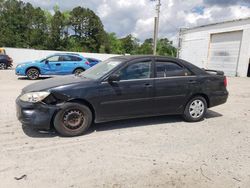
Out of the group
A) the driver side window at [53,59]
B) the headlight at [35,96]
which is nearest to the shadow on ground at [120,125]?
the headlight at [35,96]

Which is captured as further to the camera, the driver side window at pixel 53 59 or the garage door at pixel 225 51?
the garage door at pixel 225 51

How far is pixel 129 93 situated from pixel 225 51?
19.4 metres

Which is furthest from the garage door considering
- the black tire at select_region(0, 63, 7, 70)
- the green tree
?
the green tree

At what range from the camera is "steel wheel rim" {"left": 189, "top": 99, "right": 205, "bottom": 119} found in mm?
5662

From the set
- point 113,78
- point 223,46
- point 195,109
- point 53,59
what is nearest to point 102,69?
point 113,78

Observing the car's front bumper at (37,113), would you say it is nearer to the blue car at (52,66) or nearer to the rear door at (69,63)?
the blue car at (52,66)

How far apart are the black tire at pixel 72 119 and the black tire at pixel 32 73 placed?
9322 millimetres

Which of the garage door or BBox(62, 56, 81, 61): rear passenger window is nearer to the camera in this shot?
BBox(62, 56, 81, 61): rear passenger window

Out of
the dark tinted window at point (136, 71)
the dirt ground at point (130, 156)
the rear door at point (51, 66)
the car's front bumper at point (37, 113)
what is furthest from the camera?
the rear door at point (51, 66)

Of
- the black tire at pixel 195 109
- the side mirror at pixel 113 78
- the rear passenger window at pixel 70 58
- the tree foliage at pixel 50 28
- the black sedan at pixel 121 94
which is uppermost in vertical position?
the tree foliage at pixel 50 28

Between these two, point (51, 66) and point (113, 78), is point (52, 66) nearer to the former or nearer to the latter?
point (51, 66)

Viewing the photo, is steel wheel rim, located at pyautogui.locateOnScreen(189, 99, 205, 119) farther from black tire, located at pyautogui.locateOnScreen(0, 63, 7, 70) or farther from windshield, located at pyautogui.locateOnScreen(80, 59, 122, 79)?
black tire, located at pyautogui.locateOnScreen(0, 63, 7, 70)

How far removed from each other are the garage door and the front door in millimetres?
18090

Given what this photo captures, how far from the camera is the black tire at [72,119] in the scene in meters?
4.43
